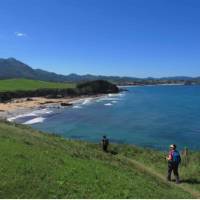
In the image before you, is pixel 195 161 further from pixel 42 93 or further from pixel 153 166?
pixel 42 93

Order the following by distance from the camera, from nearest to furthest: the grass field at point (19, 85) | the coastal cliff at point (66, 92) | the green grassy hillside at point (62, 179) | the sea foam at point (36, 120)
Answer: the green grassy hillside at point (62, 179) < the sea foam at point (36, 120) < the coastal cliff at point (66, 92) < the grass field at point (19, 85)

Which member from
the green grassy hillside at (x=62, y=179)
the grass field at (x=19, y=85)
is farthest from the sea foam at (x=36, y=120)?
the grass field at (x=19, y=85)

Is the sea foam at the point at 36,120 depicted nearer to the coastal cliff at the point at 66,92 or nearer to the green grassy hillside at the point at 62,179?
the coastal cliff at the point at 66,92

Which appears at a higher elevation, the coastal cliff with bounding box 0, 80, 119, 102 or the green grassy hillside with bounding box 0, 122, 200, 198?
the green grassy hillside with bounding box 0, 122, 200, 198

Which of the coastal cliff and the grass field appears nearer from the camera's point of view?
the coastal cliff

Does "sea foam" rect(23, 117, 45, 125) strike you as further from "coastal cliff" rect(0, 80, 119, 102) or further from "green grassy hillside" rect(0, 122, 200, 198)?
"green grassy hillside" rect(0, 122, 200, 198)

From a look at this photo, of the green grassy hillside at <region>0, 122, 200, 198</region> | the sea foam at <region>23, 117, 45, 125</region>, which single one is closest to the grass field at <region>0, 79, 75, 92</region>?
the sea foam at <region>23, 117, 45, 125</region>

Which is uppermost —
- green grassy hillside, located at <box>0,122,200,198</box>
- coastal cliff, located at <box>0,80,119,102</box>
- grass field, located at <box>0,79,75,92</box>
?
green grassy hillside, located at <box>0,122,200,198</box>

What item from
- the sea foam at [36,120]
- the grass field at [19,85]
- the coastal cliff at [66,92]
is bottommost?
the sea foam at [36,120]

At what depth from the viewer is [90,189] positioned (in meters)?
14.5

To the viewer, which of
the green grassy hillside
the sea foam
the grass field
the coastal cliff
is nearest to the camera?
the green grassy hillside

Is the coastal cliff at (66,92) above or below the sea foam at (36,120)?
above

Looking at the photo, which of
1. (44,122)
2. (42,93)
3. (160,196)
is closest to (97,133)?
(44,122)

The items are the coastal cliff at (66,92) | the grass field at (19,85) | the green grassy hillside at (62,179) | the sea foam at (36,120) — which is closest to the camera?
the green grassy hillside at (62,179)
